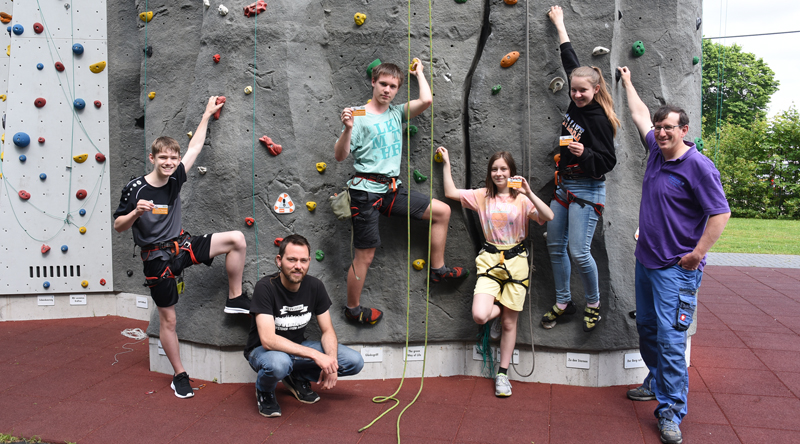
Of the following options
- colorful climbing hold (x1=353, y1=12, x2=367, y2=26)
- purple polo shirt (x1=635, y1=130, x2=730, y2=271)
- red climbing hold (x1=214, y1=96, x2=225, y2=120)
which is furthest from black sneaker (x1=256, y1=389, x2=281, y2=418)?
colorful climbing hold (x1=353, y1=12, x2=367, y2=26)

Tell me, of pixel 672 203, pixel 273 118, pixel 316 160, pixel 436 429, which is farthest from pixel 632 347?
pixel 273 118

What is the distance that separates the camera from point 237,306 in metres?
3.58

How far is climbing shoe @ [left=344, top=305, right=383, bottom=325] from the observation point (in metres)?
3.67

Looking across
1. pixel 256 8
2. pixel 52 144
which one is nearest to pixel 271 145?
pixel 256 8


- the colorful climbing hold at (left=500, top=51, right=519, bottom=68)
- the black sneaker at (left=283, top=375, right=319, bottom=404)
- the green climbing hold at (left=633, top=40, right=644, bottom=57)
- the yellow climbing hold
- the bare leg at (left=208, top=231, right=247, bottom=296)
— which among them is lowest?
the black sneaker at (left=283, top=375, right=319, bottom=404)

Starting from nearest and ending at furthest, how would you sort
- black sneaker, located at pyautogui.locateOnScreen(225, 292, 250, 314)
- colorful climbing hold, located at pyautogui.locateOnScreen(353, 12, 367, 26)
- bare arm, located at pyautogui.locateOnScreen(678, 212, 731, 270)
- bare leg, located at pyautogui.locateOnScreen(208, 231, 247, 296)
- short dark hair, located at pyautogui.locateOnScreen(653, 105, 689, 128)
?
bare arm, located at pyautogui.locateOnScreen(678, 212, 731, 270)
short dark hair, located at pyautogui.locateOnScreen(653, 105, 689, 128)
bare leg, located at pyautogui.locateOnScreen(208, 231, 247, 296)
black sneaker, located at pyautogui.locateOnScreen(225, 292, 250, 314)
colorful climbing hold, located at pyautogui.locateOnScreen(353, 12, 367, 26)

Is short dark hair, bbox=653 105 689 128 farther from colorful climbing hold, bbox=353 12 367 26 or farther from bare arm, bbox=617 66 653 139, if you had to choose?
colorful climbing hold, bbox=353 12 367 26

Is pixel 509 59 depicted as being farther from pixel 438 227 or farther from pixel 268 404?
pixel 268 404

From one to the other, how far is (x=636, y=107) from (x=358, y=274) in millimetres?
2025

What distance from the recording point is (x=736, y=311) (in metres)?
5.70

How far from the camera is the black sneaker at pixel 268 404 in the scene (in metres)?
3.12

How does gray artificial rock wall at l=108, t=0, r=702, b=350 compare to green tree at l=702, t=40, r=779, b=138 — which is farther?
green tree at l=702, t=40, r=779, b=138

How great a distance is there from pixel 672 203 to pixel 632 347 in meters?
1.23

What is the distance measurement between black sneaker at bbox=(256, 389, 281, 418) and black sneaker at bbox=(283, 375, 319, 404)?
228 millimetres
